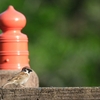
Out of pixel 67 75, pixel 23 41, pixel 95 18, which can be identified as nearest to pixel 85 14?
pixel 95 18

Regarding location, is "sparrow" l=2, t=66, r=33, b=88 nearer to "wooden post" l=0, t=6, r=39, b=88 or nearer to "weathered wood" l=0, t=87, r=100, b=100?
"wooden post" l=0, t=6, r=39, b=88

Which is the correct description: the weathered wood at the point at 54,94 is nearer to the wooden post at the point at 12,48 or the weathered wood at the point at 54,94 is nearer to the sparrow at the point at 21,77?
the sparrow at the point at 21,77

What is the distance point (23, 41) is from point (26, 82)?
498mm

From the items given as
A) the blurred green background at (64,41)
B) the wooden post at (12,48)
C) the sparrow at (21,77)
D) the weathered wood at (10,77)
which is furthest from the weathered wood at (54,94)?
the blurred green background at (64,41)

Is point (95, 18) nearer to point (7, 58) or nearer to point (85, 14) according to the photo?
point (85, 14)

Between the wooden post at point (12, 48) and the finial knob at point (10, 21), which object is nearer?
the wooden post at point (12, 48)

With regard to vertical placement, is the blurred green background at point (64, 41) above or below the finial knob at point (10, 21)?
below

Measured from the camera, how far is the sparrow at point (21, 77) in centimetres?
915

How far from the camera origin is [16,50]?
9.63m

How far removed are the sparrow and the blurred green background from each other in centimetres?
681

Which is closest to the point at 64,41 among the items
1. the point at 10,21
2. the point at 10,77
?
the point at 10,21

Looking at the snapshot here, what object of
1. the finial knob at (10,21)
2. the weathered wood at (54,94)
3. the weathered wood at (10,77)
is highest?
the weathered wood at (54,94)

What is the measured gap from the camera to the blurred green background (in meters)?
16.9

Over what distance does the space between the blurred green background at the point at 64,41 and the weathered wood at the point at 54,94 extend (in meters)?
8.41
